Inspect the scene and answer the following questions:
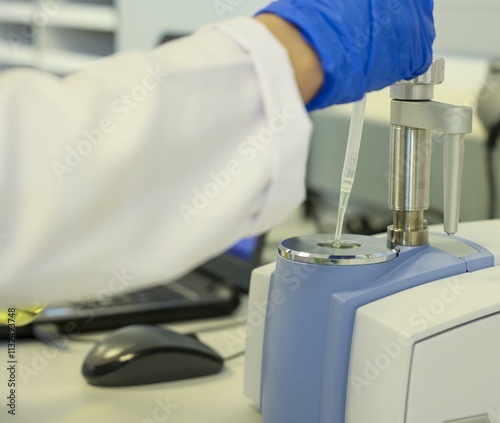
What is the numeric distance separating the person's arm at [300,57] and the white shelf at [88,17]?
184 centimetres

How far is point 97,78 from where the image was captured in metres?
0.52

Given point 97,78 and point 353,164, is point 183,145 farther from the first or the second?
point 353,164

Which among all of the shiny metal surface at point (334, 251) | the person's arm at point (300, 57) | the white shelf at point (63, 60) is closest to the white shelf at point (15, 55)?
the white shelf at point (63, 60)

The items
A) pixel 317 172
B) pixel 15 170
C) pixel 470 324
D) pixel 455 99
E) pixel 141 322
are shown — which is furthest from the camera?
pixel 317 172

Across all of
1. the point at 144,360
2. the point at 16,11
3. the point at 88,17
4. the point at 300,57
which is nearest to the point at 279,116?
the point at 300,57

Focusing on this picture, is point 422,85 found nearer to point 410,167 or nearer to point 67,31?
point 410,167

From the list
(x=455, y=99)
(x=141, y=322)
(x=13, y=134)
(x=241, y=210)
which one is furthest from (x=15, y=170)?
(x=455, y=99)

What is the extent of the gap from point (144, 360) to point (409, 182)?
0.32 metres

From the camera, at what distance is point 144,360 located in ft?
2.82

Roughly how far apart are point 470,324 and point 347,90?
0.63 ft

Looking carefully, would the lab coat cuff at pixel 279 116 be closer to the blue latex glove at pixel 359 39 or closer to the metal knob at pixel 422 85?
the blue latex glove at pixel 359 39

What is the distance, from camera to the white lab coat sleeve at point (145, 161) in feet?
1.59

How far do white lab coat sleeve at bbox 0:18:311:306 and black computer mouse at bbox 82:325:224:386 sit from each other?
1.06 feet

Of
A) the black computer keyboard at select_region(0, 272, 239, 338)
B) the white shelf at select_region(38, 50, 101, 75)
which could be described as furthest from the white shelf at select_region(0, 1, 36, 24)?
the black computer keyboard at select_region(0, 272, 239, 338)
